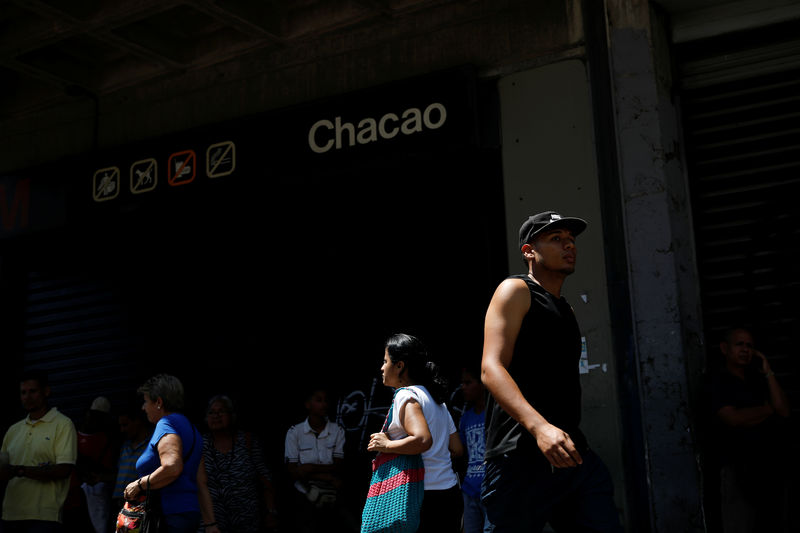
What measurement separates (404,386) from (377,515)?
2.66 ft

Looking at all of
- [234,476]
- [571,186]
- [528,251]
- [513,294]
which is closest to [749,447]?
[571,186]

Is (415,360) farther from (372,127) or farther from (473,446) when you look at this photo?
(372,127)

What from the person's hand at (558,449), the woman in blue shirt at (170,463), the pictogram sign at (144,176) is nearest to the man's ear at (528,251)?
the person's hand at (558,449)

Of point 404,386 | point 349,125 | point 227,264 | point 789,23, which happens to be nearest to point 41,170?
point 227,264

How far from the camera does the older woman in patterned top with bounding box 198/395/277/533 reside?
8109 mm

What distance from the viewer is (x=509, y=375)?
139 inches

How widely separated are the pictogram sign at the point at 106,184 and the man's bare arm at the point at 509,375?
6.72 metres

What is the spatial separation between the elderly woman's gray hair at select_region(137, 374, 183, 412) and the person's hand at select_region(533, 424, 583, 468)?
3106 millimetres

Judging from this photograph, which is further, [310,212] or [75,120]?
[75,120]

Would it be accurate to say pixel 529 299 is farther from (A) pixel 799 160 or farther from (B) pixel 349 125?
(B) pixel 349 125

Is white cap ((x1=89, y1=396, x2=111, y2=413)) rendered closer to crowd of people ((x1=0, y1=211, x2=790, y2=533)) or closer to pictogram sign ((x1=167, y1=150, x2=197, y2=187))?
crowd of people ((x1=0, y1=211, x2=790, y2=533))

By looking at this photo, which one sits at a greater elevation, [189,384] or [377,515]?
[189,384]

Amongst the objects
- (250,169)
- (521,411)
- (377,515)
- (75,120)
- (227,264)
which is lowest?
(377,515)

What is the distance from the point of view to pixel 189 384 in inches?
379
